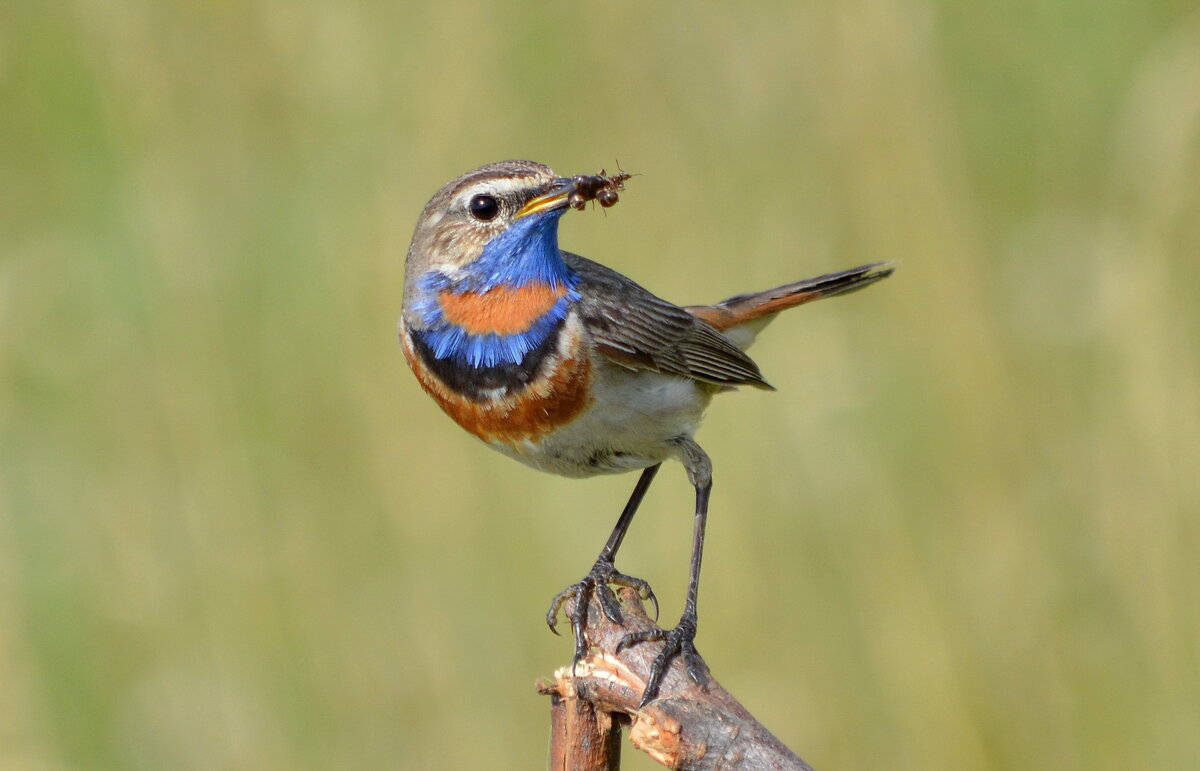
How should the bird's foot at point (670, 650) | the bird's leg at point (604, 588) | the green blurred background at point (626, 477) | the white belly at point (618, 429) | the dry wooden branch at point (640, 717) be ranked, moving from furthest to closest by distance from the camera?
the green blurred background at point (626, 477)
the white belly at point (618, 429)
the bird's leg at point (604, 588)
the bird's foot at point (670, 650)
the dry wooden branch at point (640, 717)

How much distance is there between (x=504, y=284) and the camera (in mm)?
4516

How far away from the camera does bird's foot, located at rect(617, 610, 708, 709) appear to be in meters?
3.62

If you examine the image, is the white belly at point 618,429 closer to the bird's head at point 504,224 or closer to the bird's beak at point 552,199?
the bird's head at point 504,224

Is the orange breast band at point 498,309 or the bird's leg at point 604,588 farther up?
the orange breast band at point 498,309

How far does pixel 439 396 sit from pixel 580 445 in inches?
19.0

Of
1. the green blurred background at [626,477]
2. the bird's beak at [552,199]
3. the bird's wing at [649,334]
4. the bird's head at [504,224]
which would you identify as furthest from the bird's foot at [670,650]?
the green blurred background at [626,477]

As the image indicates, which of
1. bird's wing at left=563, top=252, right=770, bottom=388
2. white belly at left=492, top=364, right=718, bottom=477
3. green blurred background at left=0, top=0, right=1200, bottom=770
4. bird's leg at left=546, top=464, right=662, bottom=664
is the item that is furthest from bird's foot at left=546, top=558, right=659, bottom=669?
green blurred background at left=0, top=0, right=1200, bottom=770

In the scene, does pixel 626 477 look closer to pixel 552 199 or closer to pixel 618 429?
pixel 618 429

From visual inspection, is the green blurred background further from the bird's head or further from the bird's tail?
the bird's head

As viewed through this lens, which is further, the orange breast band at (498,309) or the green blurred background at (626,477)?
the green blurred background at (626,477)

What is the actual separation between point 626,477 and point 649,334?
1750mm

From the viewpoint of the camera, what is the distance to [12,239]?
6.47 m

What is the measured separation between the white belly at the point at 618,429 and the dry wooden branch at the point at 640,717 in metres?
0.53

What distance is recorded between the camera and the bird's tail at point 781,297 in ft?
18.7
